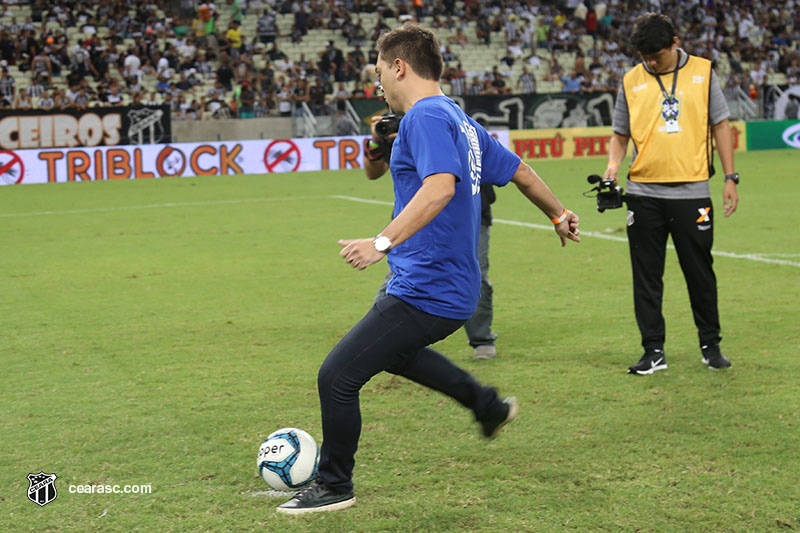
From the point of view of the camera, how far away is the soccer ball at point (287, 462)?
14.3ft

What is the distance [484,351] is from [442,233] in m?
3.09

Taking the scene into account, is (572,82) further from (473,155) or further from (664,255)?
(473,155)

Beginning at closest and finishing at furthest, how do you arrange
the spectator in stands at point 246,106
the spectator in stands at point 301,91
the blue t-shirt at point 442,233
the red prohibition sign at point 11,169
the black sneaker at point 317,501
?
the blue t-shirt at point 442,233
the black sneaker at point 317,501
the red prohibition sign at point 11,169
the spectator in stands at point 246,106
the spectator in stands at point 301,91

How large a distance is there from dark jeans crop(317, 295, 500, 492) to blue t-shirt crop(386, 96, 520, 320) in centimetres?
6

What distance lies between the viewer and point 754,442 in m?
4.91

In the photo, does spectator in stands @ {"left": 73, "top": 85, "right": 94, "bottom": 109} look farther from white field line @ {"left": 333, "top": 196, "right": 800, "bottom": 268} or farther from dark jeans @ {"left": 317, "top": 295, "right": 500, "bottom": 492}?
dark jeans @ {"left": 317, "top": 295, "right": 500, "bottom": 492}

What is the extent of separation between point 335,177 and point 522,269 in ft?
43.7

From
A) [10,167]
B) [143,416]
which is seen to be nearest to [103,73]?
[10,167]

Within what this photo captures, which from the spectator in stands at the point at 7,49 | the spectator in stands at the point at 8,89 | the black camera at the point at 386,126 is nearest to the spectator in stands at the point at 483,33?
the spectator in stands at the point at 7,49

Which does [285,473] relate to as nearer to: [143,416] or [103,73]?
[143,416]

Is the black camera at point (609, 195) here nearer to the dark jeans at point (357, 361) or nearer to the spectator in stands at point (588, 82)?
the dark jeans at point (357, 361)

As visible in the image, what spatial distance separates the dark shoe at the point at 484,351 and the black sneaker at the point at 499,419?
222 centimetres

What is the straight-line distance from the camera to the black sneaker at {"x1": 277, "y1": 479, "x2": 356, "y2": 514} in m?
4.07

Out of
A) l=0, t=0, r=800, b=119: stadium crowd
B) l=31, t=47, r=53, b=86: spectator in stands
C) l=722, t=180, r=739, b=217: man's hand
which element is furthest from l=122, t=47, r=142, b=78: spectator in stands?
l=722, t=180, r=739, b=217: man's hand
